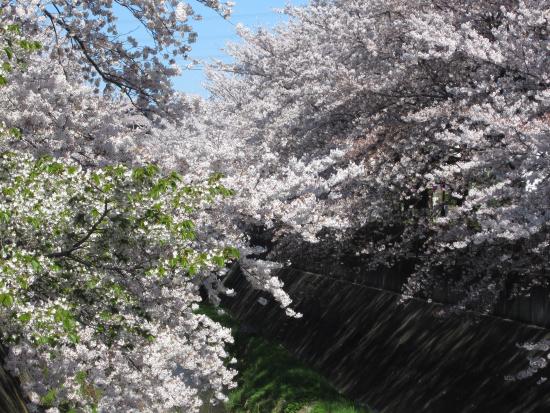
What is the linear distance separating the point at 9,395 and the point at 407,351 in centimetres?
964

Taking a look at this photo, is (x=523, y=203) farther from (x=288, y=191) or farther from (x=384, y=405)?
(x=384, y=405)

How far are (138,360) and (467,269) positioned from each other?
6.39 m

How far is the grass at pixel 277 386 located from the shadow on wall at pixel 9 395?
814 centimetres

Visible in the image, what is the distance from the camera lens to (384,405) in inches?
628

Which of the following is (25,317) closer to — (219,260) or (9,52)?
(219,260)

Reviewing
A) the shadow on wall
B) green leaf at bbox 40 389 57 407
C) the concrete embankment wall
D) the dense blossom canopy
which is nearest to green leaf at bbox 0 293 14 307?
the dense blossom canopy

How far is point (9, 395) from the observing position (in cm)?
889

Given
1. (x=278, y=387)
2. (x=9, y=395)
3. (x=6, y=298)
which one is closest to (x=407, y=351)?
(x=278, y=387)

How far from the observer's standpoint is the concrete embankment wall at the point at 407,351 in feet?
43.7

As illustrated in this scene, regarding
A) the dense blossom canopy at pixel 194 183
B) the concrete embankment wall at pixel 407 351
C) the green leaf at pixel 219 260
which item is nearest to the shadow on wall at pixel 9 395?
the dense blossom canopy at pixel 194 183

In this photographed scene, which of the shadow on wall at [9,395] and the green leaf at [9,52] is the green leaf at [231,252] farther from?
the green leaf at [9,52]

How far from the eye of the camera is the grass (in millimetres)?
17344

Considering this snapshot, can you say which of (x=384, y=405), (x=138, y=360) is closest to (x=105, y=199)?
(x=138, y=360)

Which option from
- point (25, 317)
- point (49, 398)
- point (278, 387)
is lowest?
point (49, 398)
